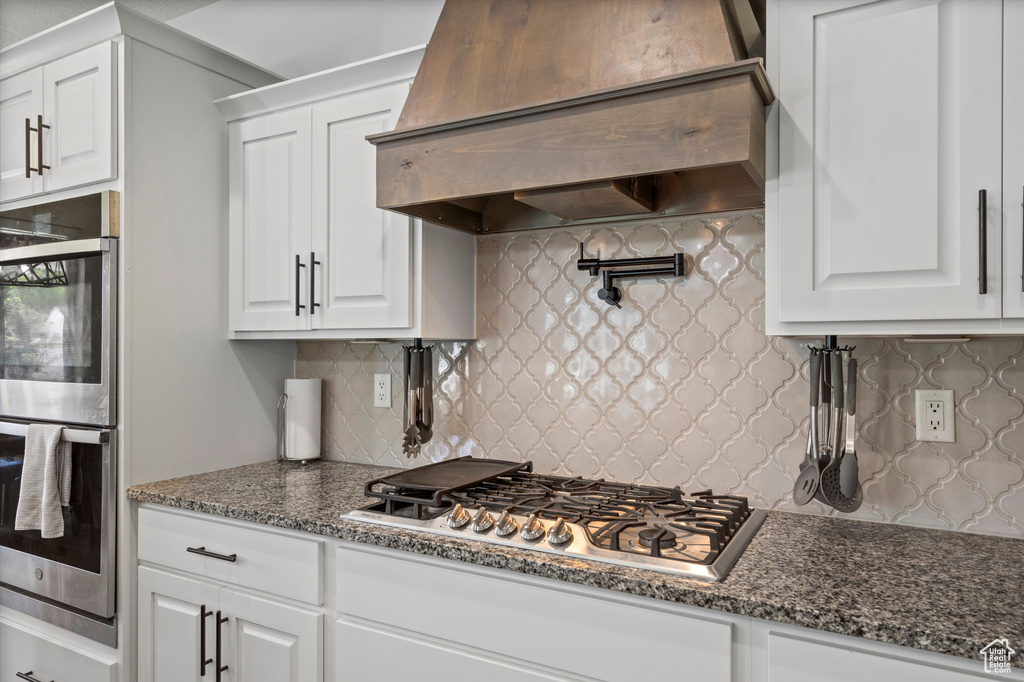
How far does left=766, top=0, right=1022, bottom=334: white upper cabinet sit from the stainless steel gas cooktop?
47 cm

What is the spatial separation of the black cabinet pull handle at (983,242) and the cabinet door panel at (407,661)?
3.60ft

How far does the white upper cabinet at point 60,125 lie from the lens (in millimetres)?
1948

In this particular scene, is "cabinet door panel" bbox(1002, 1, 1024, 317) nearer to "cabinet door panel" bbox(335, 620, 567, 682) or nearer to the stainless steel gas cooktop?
the stainless steel gas cooktop

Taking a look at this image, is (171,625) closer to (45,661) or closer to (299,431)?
(45,661)

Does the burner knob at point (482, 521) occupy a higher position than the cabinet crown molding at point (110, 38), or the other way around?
the cabinet crown molding at point (110, 38)

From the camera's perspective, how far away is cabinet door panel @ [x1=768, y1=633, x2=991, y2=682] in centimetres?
99

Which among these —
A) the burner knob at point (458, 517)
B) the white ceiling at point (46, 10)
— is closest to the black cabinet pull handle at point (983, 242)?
the burner knob at point (458, 517)

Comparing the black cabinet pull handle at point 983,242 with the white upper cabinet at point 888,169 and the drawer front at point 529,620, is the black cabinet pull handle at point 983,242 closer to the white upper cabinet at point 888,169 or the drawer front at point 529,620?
the white upper cabinet at point 888,169

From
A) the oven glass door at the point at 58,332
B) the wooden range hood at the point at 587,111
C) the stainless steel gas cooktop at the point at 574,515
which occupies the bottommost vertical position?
the stainless steel gas cooktop at the point at 574,515

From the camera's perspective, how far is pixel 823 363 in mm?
1516

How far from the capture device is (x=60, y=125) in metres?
2.06

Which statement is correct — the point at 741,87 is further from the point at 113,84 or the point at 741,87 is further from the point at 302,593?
the point at 113,84
